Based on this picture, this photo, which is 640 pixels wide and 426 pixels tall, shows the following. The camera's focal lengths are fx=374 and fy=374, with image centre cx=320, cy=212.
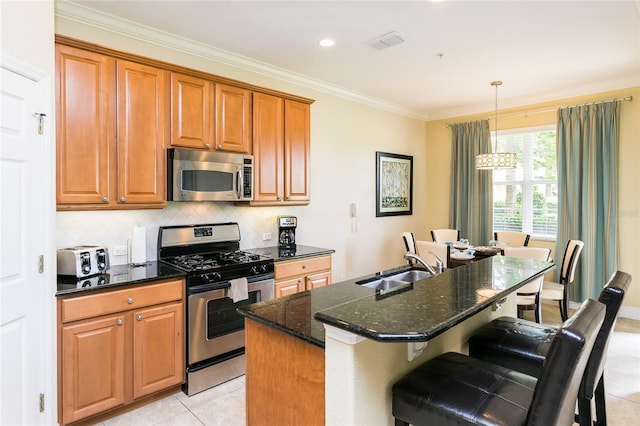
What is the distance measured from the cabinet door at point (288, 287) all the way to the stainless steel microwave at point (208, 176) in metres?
0.86

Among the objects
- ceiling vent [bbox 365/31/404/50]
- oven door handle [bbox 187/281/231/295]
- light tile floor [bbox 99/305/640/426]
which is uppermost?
ceiling vent [bbox 365/31/404/50]

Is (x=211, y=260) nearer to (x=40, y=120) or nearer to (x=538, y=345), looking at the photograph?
(x=40, y=120)

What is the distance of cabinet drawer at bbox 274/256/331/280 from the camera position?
11.2 feet

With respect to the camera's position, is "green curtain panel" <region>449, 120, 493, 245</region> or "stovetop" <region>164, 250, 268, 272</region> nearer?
"stovetop" <region>164, 250, 268, 272</region>

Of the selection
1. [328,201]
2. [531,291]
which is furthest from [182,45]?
[531,291]

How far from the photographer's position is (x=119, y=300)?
2461 mm

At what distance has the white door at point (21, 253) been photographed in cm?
193

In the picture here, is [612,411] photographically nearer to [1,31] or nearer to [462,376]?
[462,376]

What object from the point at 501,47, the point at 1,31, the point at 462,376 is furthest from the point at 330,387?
the point at 501,47

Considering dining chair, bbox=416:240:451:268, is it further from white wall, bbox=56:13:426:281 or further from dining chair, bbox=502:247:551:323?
white wall, bbox=56:13:426:281

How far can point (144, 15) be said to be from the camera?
9.44 feet

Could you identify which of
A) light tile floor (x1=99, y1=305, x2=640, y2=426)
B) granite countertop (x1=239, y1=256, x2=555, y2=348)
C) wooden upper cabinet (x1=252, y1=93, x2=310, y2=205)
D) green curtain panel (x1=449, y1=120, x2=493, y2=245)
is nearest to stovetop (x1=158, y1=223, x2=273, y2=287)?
wooden upper cabinet (x1=252, y1=93, x2=310, y2=205)

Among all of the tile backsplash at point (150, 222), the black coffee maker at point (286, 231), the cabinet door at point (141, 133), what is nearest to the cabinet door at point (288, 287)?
the black coffee maker at point (286, 231)

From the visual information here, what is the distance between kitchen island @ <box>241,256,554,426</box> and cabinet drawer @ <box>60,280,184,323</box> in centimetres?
116
